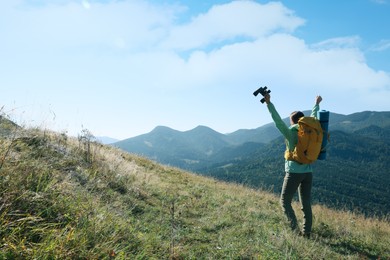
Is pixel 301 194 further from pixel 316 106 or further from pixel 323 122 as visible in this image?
pixel 316 106

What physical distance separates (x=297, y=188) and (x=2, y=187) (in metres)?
6.25

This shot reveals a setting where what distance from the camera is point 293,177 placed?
783 centimetres

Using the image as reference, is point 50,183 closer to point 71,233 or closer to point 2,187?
point 2,187

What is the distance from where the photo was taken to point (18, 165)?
15.6 feet

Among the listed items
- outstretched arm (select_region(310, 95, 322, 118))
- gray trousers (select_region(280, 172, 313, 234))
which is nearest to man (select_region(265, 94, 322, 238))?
gray trousers (select_region(280, 172, 313, 234))

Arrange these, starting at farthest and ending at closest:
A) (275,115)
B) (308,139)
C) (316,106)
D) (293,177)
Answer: (316,106) < (293,177) < (275,115) < (308,139)

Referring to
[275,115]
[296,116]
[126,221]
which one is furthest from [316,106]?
[126,221]

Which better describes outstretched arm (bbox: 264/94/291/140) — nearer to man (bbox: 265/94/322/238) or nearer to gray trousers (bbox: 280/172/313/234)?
man (bbox: 265/94/322/238)

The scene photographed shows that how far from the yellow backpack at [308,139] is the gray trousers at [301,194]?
1.70 ft

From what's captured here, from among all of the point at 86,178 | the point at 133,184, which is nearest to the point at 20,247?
the point at 86,178

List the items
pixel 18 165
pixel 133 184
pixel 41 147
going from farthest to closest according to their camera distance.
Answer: pixel 133 184 < pixel 41 147 < pixel 18 165

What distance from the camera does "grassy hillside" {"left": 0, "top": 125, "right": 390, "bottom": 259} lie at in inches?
156

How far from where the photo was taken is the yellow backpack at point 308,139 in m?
7.50

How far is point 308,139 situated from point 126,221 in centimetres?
436
